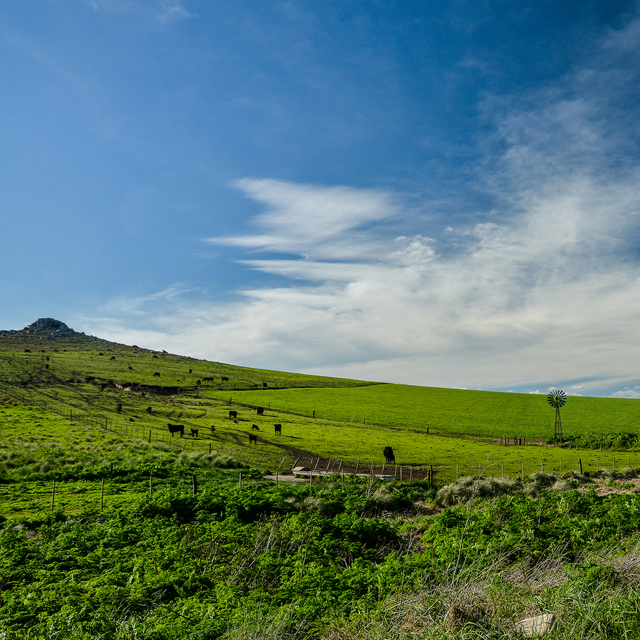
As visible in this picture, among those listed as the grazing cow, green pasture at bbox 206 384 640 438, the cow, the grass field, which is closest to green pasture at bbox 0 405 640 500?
the grass field

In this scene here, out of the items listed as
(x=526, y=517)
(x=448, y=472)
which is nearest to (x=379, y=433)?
(x=448, y=472)

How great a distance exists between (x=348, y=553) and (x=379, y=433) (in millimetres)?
49274

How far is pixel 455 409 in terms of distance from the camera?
91.8 m

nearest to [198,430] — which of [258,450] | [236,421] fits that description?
[236,421]

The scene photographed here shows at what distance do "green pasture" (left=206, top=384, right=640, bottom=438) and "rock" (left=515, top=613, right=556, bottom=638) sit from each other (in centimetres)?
6588

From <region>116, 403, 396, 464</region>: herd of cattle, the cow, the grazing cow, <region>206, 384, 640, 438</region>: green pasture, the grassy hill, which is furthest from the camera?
<region>206, 384, 640, 438</region>: green pasture

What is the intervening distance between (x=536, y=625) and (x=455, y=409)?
8982 cm

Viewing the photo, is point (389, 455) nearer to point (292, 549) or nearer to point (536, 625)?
point (292, 549)

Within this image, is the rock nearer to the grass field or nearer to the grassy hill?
the grassy hill

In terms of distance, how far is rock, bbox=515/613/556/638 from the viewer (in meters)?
6.53

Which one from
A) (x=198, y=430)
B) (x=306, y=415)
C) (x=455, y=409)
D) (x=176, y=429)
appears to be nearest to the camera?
(x=176, y=429)

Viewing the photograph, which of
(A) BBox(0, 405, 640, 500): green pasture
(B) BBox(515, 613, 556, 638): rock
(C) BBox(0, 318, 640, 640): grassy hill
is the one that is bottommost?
(A) BBox(0, 405, 640, 500): green pasture

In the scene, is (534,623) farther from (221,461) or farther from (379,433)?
(379,433)

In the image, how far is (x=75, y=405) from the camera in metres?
74.0
